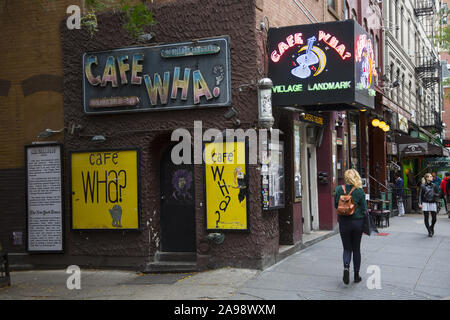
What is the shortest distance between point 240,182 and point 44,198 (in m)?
4.52

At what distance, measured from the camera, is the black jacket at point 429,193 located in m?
14.2

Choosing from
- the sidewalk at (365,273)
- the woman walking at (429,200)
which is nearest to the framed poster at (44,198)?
the sidewalk at (365,273)

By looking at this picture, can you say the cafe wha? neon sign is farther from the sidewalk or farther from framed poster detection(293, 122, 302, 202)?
the sidewalk

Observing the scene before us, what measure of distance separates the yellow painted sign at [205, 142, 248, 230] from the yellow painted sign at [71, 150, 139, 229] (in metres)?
1.64

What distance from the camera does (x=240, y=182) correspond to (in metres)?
10.1

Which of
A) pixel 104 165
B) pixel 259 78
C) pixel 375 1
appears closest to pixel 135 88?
pixel 104 165

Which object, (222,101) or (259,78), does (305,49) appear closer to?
(259,78)

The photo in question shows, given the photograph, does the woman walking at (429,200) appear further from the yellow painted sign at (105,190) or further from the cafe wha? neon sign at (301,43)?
the yellow painted sign at (105,190)

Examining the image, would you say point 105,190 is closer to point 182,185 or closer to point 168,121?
point 182,185

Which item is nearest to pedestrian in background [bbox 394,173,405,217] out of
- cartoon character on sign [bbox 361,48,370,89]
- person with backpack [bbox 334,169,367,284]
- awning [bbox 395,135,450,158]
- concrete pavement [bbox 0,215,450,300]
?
awning [bbox 395,135,450,158]

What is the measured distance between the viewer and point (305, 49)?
405 inches

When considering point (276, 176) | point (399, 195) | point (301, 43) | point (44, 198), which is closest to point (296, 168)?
point (276, 176)

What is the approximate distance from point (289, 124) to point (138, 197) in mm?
3750
